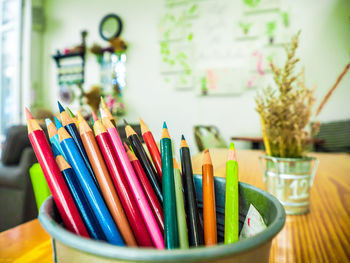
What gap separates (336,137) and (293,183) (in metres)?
1.75

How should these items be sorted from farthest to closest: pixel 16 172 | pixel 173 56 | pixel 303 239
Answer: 1. pixel 173 56
2. pixel 16 172
3. pixel 303 239

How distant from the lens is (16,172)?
1.20m

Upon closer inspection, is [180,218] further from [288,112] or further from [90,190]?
[288,112]

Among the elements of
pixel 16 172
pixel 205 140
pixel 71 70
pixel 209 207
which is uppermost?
pixel 71 70

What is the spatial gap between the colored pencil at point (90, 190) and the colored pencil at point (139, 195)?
21 millimetres

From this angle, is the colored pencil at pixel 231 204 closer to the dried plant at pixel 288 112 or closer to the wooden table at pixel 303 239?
the wooden table at pixel 303 239

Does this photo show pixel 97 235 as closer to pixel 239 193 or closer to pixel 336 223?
pixel 239 193

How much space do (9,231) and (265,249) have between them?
38 centimetres

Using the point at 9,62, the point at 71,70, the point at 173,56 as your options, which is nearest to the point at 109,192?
the point at 173,56

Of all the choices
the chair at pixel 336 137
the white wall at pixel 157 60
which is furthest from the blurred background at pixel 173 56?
the chair at pixel 336 137

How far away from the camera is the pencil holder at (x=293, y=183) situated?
1.43 ft

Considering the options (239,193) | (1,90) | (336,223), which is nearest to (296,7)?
(336,223)

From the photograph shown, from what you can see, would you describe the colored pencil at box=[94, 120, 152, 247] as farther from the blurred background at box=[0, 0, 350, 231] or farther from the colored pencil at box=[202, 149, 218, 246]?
the blurred background at box=[0, 0, 350, 231]

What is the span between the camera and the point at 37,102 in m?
3.15
